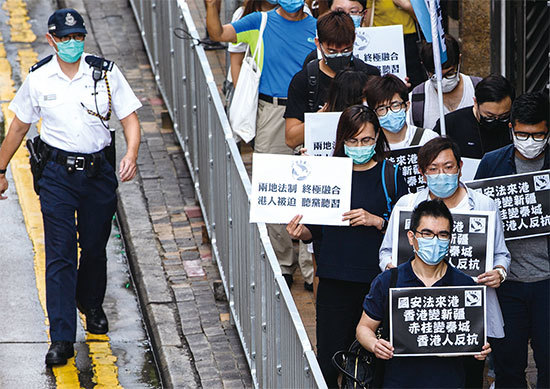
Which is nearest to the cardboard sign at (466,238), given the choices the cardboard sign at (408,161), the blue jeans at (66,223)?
the cardboard sign at (408,161)

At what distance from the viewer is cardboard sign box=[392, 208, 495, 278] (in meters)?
6.55

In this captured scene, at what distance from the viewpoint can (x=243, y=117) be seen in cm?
910

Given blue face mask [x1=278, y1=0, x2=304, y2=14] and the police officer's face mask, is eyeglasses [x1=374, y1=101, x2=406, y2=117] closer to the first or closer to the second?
blue face mask [x1=278, y1=0, x2=304, y2=14]

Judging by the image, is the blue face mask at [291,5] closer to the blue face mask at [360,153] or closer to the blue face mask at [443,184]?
the blue face mask at [360,153]

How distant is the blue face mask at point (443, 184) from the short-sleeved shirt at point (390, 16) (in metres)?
3.52

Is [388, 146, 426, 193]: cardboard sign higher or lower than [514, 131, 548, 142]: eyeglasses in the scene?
lower

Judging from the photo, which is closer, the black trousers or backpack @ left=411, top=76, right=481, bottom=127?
the black trousers

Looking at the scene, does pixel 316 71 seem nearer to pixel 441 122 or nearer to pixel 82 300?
pixel 441 122

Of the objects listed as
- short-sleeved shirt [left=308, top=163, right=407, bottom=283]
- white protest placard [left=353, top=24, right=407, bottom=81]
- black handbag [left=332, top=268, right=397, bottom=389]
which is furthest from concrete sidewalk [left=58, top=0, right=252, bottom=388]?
white protest placard [left=353, top=24, right=407, bottom=81]

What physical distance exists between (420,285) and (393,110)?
1608 mm

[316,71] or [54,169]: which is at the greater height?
[316,71]

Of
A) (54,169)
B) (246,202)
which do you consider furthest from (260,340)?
(54,169)

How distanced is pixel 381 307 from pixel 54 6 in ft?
34.0

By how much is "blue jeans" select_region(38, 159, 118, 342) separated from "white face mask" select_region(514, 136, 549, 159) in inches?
123
